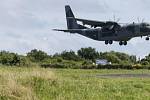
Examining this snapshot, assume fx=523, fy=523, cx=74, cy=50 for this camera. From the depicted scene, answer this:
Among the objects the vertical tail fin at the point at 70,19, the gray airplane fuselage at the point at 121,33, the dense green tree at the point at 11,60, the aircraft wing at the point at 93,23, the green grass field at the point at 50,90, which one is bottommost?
the green grass field at the point at 50,90

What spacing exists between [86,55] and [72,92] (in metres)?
153

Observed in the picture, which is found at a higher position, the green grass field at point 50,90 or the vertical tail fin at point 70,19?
the vertical tail fin at point 70,19

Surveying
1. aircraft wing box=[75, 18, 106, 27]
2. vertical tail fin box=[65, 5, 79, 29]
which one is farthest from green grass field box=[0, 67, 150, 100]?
vertical tail fin box=[65, 5, 79, 29]

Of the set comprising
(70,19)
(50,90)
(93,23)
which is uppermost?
(70,19)

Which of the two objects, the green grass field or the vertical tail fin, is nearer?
the green grass field

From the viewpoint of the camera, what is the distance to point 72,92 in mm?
24031

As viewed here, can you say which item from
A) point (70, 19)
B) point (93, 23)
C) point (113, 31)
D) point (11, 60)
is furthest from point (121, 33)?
point (11, 60)

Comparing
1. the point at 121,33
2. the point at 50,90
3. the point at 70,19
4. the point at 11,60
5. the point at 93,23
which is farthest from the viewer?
the point at 11,60

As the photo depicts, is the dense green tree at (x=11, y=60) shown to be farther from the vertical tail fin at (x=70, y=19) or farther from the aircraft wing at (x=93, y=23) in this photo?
the aircraft wing at (x=93, y=23)

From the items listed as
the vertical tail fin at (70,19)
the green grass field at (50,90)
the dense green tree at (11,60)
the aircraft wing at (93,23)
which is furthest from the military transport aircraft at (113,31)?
the green grass field at (50,90)

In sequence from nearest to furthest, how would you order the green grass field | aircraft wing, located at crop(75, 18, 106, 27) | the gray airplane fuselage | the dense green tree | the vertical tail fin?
the green grass field < the gray airplane fuselage < aircraft wing, located at crop(75, 18, 106, 27) < the dense green tree < the vertical tail fin

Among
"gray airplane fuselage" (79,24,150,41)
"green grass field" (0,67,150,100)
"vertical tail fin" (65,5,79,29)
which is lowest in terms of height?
"green grass field" (0,67,150,100)

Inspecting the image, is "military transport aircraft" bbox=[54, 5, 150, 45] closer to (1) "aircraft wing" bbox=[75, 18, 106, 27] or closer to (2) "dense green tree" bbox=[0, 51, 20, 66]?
(1) "aircraft wing" bbox=[75, 18, 106, 27]

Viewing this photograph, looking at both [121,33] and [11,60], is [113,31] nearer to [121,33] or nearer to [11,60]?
[121,33]
